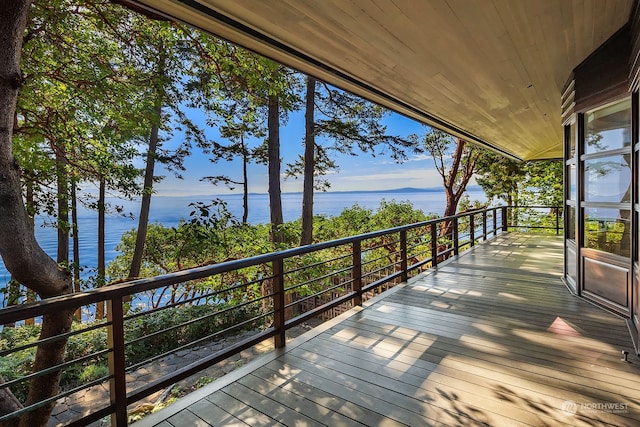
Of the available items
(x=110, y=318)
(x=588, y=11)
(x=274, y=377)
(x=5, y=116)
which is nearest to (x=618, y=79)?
(x=588, y=11)

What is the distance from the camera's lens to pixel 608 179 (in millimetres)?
3320

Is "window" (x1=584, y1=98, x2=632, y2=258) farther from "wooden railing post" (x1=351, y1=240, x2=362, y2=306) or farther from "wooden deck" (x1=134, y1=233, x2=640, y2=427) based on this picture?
"wooden railing post" (x1=351, y1=240, x2=362, y2=306)

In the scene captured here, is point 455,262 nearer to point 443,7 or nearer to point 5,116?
point 443,7

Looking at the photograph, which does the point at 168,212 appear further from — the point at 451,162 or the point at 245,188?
the point at 451,162

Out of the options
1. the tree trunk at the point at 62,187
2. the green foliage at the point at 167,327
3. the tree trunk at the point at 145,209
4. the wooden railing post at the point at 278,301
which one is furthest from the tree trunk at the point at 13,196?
the tree trunk at the point at 145,209

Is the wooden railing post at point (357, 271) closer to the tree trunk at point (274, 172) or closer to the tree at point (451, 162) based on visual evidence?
the tree trunk at point (274, 172)

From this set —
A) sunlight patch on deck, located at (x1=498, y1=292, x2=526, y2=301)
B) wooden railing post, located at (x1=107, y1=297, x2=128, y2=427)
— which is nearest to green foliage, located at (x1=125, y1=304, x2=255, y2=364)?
wooden railing post, located at (x1=107, y1=297, x2=128, y2=427)

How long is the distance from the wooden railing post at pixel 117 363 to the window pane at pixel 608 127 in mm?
4313

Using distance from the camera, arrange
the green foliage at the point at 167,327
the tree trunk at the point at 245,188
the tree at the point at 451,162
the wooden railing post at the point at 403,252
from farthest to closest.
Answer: the tree at the point at 451,162 < the tree trunk at the point at 245,188 < the green foliage at the point at 167,327 < the wooden railing post at the point at 403,252

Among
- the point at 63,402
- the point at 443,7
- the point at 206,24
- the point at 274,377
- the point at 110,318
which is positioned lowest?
the point at 63,402

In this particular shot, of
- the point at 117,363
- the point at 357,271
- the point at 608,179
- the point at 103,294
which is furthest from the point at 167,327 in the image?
the point at 608,179

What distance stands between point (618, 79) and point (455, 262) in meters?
3.67

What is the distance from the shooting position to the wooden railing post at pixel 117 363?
68.3 inches

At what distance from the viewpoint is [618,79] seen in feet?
10.2
